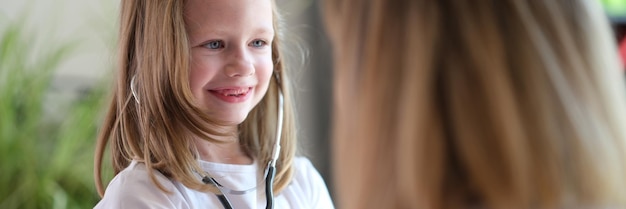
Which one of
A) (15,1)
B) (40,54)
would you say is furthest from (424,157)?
(15,1)

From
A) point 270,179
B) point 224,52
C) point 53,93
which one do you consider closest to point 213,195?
point 270,179

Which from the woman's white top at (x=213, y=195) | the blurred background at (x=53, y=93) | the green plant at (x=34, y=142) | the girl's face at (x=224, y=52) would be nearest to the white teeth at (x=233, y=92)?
the girl's face at (x=224, y=52)

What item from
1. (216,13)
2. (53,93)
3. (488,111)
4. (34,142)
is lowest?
(34,142)

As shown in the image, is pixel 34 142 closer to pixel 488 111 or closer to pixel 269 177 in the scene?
pixel 269 177

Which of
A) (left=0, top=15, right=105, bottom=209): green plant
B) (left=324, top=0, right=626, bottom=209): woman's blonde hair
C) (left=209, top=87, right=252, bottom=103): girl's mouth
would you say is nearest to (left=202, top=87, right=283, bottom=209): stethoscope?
(left=209, top=87, right=252, bottom=103): girl's mouth

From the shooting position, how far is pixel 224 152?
1.40m

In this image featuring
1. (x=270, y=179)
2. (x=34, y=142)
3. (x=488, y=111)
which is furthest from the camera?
(x=34, y=142)

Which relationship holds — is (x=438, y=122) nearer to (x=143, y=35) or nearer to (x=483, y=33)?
(x=483, y=33)

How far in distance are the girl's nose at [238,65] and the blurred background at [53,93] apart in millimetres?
674

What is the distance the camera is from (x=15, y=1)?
2650 millimetres

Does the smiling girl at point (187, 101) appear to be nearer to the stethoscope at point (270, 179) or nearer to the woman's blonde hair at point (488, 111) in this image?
the stethoscope at point (270, 179)

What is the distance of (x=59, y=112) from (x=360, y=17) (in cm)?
186

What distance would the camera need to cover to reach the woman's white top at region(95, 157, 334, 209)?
1243 millimetres

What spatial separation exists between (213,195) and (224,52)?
207mm
